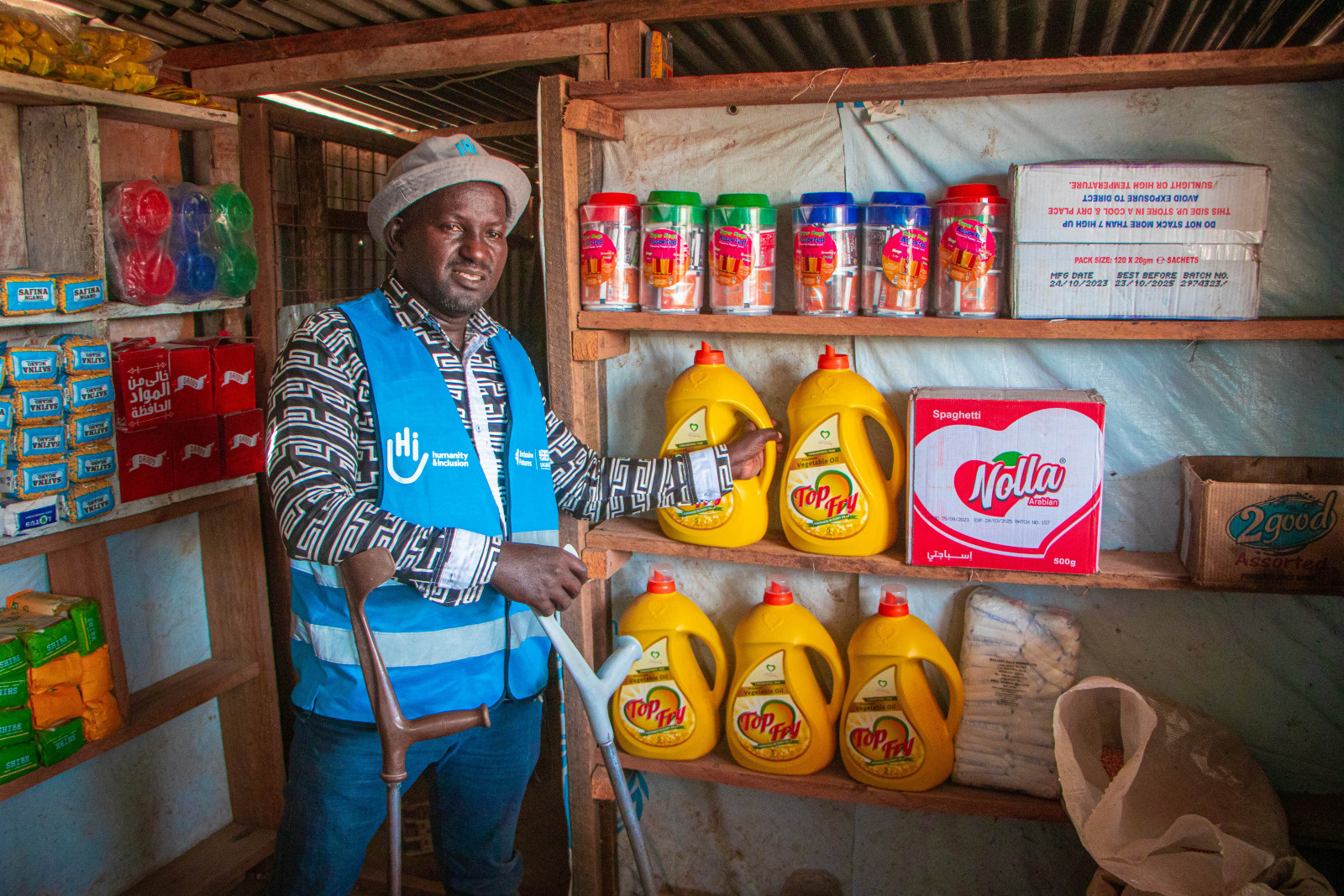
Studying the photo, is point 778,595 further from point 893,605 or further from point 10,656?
point 10,656

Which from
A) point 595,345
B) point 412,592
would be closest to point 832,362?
point 595,345

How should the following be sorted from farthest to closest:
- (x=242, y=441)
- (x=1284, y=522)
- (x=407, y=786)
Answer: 1. (x=242, y=441)
2. (x=1284, y=522)
3. (x=407, y=786)

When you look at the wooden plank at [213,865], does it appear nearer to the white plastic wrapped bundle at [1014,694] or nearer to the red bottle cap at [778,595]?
the red bottle cap at [778,595]

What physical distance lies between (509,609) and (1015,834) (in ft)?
4.49

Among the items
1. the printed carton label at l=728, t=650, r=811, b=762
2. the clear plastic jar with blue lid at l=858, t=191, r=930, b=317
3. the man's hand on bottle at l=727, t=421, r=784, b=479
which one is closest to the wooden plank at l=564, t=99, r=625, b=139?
the clear plastic jar with blue lid at l=858, t=191, r=930, b=317

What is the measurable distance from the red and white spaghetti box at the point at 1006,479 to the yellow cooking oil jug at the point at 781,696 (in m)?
0.33

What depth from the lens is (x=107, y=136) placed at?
7.32 feet

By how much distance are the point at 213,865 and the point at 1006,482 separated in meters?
2.32

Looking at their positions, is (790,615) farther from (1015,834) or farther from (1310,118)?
(1310,118)

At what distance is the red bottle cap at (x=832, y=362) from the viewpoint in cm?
191

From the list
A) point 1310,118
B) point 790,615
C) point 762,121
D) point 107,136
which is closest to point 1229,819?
point 790,615

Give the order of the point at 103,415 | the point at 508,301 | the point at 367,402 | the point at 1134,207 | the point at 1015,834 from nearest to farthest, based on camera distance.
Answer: the point at 367,402 < the point at 1134,207 < the point at 103,415 < the point at 1015,834 < the point at 508,301

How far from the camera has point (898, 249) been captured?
5.75 ft

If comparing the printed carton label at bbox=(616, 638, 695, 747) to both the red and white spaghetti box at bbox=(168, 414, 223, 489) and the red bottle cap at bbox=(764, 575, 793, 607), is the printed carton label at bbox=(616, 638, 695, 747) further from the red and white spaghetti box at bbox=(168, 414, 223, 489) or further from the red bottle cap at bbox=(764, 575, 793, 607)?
the red and white spaghetti box at bbox=(168, 414, 223, 489)
